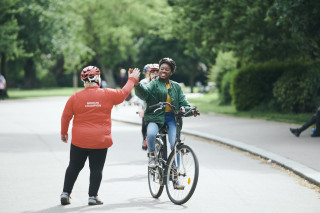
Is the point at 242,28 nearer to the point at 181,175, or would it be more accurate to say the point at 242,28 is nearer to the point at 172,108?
the point at 172,108

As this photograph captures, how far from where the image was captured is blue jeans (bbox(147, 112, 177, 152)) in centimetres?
707

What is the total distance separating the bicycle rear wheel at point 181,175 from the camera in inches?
252

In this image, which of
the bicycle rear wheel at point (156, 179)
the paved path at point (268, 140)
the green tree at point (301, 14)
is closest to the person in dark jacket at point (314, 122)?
the paved path at point (268, 140)

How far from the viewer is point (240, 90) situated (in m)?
22.8

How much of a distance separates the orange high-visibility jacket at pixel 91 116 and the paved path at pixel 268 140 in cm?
197

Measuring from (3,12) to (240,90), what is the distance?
2017 centimetres

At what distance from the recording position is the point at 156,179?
23.2ft

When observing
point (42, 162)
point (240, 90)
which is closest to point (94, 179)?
point (42, 162)

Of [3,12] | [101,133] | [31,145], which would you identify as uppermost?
[3,12]

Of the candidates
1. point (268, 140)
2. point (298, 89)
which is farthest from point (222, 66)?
point (268, 140)

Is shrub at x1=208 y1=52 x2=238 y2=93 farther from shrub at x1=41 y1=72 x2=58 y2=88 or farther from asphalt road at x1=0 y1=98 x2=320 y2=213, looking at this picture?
shrub at x1=41 y1=72 x2=58 y2=88

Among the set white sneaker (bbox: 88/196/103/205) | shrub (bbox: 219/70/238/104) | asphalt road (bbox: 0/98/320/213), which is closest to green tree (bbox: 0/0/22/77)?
shrub (bbox: 219/70/238/104)

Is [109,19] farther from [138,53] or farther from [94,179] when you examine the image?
[94,179]

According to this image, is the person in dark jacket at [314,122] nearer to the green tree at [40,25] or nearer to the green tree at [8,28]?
the green tree at [8,28]
